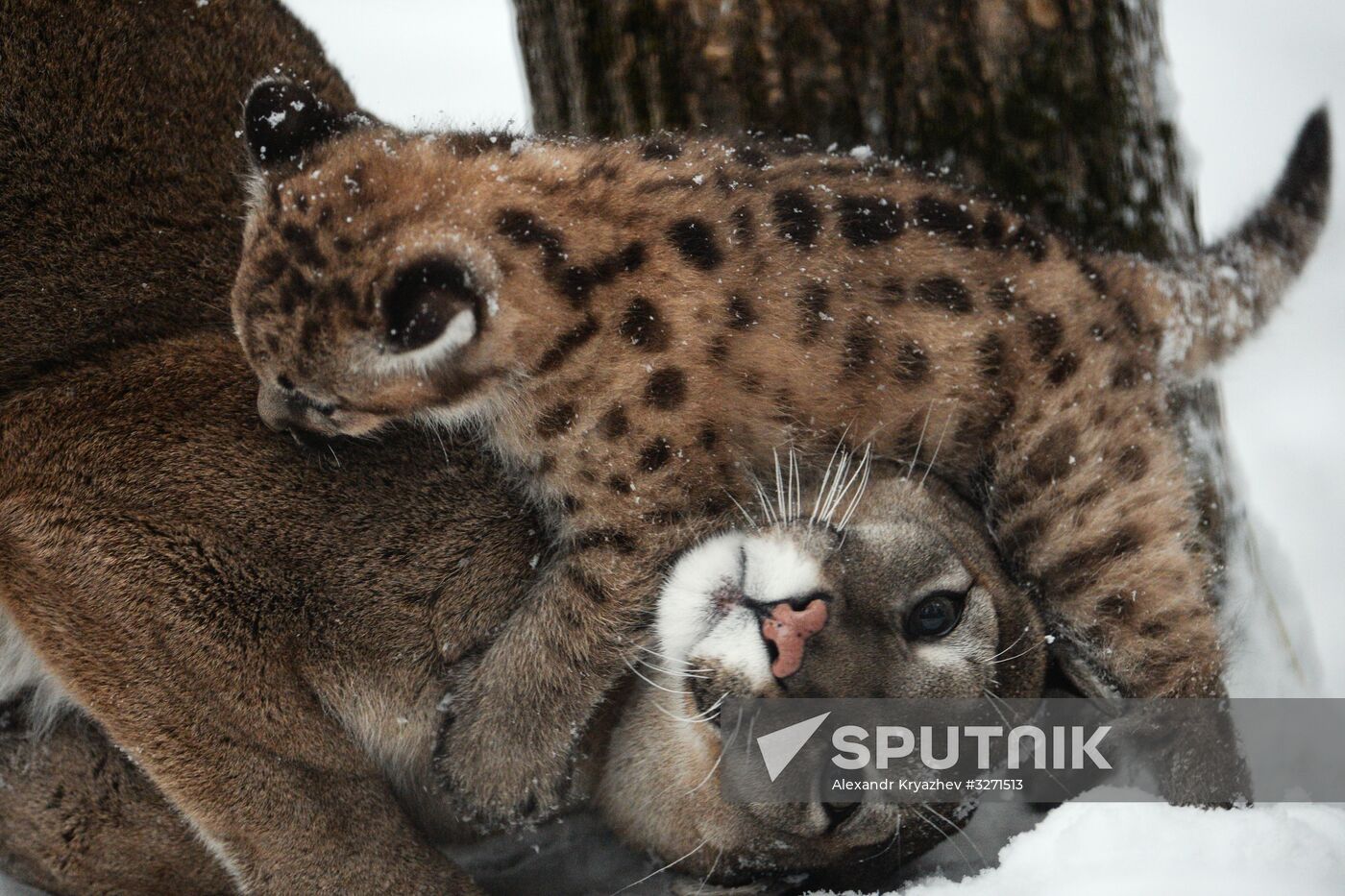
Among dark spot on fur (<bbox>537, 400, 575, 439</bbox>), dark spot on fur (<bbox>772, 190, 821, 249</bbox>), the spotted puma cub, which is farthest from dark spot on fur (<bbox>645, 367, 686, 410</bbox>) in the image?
dark spot on fur (<bbox>772, 190, 821, 249</bbox>)

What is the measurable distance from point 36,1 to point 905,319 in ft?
10.2

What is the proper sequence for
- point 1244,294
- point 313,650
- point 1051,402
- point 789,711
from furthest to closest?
point 1244,294 → point 1051,402 → point 313,650 → point 789,711

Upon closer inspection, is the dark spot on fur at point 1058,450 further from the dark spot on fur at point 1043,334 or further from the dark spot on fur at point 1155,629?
the dark spot on fur at point 1155,629

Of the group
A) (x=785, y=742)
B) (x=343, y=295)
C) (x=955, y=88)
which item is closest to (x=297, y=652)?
(x=343, y=295)

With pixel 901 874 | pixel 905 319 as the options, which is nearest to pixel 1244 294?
pixel 905 319

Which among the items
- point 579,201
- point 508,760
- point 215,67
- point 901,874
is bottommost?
point 901,874

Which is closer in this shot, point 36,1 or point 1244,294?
point 36,1

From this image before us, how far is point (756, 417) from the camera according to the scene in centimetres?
389

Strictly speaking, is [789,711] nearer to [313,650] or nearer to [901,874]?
[901,874]

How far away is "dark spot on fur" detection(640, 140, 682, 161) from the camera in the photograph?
4102 millimetres

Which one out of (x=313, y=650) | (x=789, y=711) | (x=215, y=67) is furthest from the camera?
(x=215, y=67)

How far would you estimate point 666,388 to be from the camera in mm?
3732

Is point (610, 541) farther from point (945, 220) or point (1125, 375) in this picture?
point (1125, 375)

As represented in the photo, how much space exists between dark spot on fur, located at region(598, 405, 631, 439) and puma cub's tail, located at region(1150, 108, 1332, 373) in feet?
6.62
